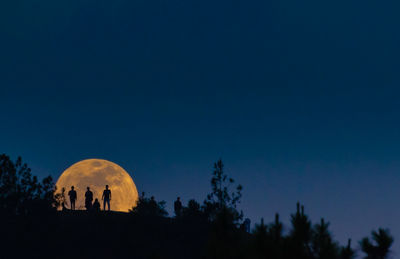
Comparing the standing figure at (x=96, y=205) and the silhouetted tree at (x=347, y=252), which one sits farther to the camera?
the standing figure at (x=96, y=205)

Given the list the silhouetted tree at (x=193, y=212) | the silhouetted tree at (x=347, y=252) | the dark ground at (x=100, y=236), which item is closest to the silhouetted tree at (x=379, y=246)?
the silhouetted tree at (x=347, y=252)

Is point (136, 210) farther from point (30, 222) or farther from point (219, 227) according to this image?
point (219, 227)

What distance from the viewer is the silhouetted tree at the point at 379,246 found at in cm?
1584

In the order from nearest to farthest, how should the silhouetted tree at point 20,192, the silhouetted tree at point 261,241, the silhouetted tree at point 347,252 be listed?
the silhouetted tree at point 261,241 < the silhouetted tree at point 347,252 < the silhouetted tree at point 20,192

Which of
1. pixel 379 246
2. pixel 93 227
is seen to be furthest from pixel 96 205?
pixel 379 246

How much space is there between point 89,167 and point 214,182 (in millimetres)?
16985

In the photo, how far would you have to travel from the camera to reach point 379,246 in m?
15.9

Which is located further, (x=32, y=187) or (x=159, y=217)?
(x=159, y=217)

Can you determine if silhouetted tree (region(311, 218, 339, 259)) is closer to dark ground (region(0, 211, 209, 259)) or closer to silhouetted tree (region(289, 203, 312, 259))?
silhouetted tree (region(289, 203, 312, 259))

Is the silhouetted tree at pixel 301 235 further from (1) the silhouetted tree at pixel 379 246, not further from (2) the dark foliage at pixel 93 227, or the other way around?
(2) the dark foliage at pixel 93 227

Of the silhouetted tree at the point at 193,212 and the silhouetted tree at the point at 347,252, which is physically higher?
the silhouetted tree at the point at 193,212

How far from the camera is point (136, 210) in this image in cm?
4791

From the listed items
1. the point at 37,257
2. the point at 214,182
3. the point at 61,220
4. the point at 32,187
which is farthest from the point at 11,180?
the point at 214,182

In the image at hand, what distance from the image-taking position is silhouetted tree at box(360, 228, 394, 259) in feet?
52.0
